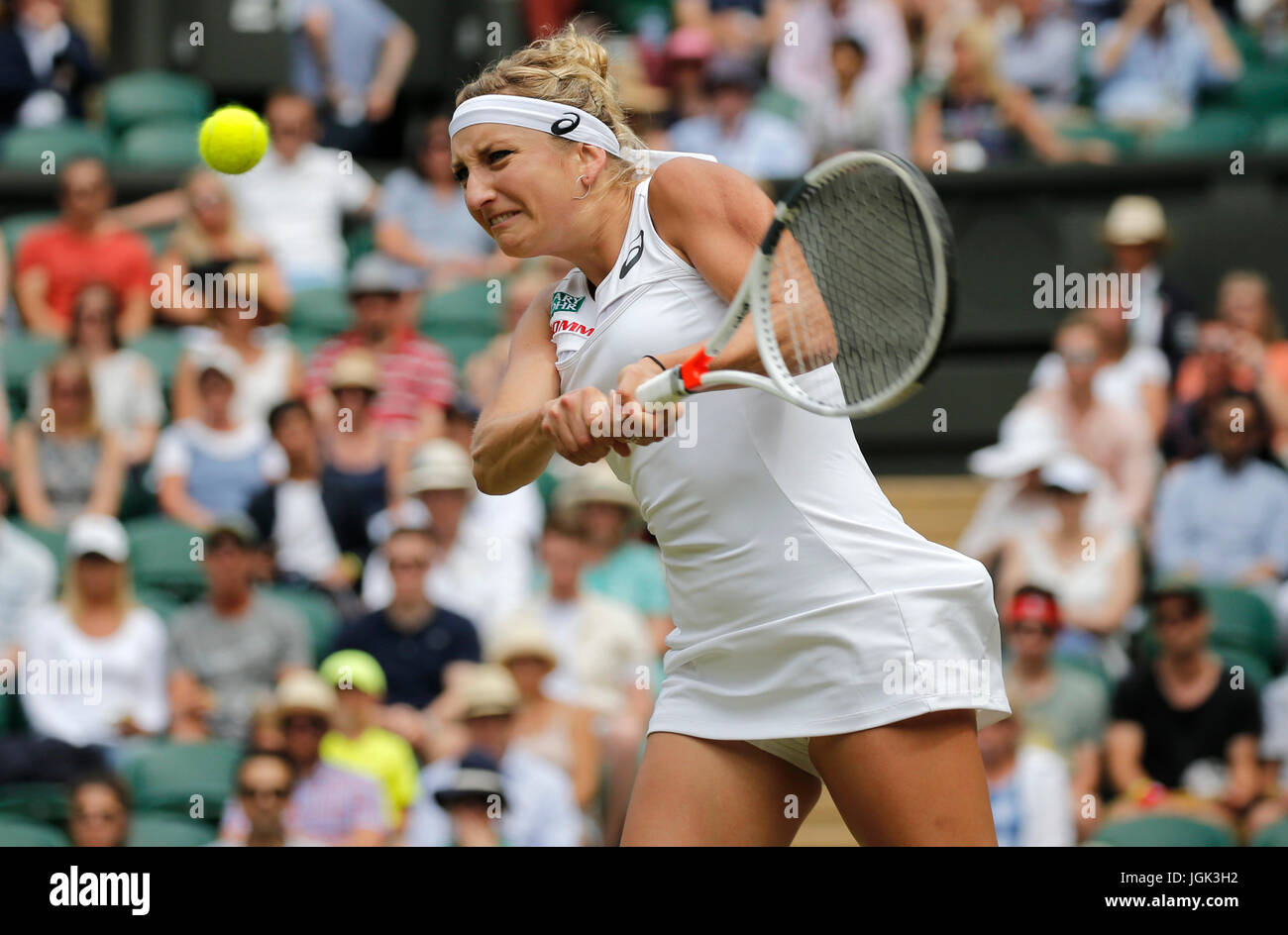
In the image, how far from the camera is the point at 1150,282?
25.0 feet

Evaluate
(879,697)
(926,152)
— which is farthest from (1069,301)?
(879,697)

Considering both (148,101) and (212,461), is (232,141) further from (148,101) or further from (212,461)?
(148,101)

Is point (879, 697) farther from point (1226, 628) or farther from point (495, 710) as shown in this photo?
point (1226, 628)

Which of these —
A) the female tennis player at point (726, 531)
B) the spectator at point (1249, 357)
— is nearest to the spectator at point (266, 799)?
the female tennis player at point (726, 531)

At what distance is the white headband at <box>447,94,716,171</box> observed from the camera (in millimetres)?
3061

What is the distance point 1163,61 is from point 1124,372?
7.31 ft

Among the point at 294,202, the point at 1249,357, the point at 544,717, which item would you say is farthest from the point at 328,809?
the point at 1249,357

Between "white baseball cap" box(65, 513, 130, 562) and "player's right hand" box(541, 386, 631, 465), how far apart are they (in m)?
3.99

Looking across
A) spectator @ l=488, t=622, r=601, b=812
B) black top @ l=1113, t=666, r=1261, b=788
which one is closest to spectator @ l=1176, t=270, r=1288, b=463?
black top @ l=1113, t=666, r=1261, b=788

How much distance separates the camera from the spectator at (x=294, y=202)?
818cm

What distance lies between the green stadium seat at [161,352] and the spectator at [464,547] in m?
1.35

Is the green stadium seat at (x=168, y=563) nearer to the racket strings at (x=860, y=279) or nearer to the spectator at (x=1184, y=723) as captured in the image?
the spectator at (x=1184, y=723)

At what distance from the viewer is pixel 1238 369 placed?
6926 mm
